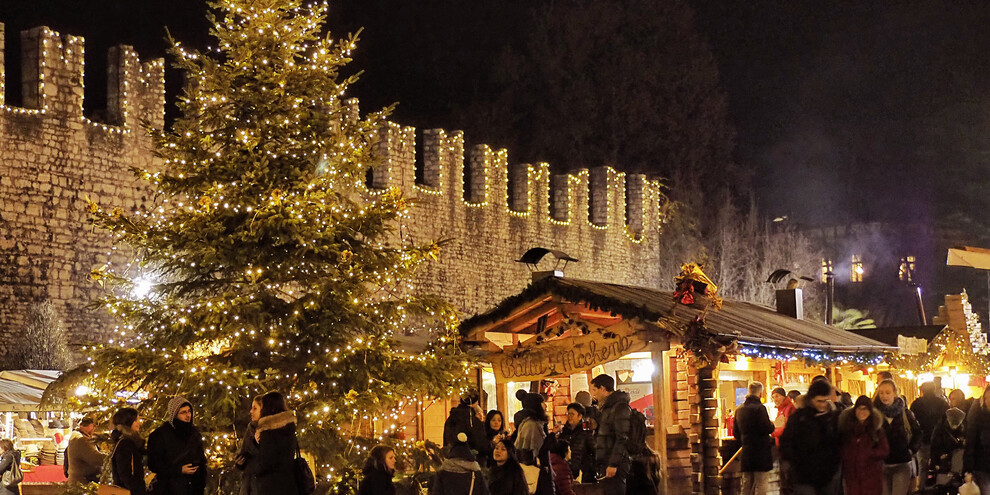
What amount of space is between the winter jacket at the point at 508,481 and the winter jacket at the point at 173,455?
1858 millimetres

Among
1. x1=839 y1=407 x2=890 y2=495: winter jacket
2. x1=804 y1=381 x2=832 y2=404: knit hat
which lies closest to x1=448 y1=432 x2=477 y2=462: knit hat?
x1=804 y1=381 x2=832 y2=404: knit hat

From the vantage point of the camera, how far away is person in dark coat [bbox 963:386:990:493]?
9.48 m

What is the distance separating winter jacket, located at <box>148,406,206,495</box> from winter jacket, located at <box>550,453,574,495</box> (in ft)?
9.16

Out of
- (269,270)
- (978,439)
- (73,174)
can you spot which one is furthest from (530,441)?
(73,174)

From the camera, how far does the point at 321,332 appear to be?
1026cm

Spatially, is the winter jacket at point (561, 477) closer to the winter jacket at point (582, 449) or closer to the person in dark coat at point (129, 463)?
the winter jacket at point (582, 449)

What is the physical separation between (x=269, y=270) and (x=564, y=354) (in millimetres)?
3296

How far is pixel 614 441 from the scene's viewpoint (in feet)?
30.8

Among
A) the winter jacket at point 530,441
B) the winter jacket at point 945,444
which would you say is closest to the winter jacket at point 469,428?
the winter jacket at point 530,441

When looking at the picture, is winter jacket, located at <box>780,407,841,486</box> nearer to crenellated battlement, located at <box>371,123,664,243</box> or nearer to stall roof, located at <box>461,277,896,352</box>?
stall roof, located at <box>461,277,896,352</box>

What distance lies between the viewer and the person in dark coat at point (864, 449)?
8.23 m

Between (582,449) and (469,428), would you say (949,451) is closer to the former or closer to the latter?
(582,449)

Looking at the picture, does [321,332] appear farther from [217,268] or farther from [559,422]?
[559,422]

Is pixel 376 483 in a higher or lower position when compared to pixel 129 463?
lower
